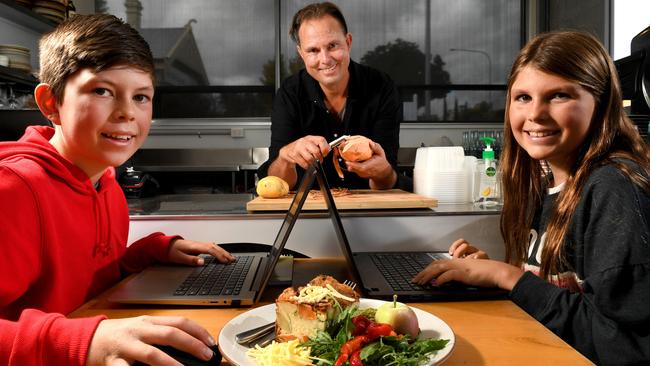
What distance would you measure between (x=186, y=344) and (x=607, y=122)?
991 millimetres

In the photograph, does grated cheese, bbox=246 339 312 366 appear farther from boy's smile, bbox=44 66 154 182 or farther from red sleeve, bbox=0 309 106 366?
boy's smile, bbox=44 66 154 182

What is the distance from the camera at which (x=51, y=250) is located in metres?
0.95

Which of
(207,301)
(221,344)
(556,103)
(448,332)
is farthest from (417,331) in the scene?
(556,103)

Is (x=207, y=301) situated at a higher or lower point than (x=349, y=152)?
lower

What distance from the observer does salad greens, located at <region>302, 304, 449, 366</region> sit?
65 cm

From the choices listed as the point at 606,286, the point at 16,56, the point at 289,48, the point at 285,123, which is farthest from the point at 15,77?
the point at 606,286

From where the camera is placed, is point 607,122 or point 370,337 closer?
point 370,337

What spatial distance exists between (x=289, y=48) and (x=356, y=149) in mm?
2925

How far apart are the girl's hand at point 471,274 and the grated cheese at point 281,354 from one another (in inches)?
16.0

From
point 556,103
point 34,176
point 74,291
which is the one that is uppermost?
point 556,103

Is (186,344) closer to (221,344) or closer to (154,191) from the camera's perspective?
(221,344)

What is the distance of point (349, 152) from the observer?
184 centimetres

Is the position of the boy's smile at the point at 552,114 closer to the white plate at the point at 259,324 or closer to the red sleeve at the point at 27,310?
the white plate at the point at 259,324

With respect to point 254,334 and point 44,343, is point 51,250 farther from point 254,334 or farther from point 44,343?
point 254,334
